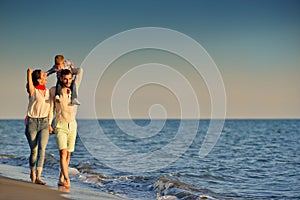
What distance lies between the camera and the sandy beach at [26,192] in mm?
5621

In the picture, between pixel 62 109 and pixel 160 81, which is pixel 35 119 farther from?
pixel 160 81

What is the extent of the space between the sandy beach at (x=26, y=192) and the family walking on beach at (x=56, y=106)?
24.3 inches

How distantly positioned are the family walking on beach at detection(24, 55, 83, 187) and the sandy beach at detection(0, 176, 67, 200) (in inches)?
24.3

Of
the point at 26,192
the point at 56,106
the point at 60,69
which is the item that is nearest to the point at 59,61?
the point at 60,69

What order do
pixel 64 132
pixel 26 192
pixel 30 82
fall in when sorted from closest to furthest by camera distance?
pixel 26 192 → pixel 30 82 → pixel 64 132

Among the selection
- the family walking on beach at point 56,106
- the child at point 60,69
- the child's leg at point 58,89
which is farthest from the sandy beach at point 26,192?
the child's leg at point 58,89

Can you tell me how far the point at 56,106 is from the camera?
22.3 ft

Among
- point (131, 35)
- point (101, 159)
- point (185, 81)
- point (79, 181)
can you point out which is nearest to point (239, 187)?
point (79, 181)

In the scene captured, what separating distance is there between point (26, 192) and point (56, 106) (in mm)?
1562

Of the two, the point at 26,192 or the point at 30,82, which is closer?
the point at 26,192

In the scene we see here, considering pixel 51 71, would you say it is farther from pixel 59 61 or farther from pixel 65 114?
pixel 65 114

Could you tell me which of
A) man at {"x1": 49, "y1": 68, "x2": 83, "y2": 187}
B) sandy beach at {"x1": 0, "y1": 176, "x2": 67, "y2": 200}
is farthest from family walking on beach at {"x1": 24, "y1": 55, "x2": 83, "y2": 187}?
sandy beach at {"x1": 0, "y1": 176, "x2": 67, "y2": 200}

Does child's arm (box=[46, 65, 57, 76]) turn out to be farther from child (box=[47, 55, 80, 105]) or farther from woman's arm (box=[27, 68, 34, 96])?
woman's arm (box=[27, 68, 34, 96])

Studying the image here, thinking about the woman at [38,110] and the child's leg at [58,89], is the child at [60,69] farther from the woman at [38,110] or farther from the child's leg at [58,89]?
the woman at [38,110]
